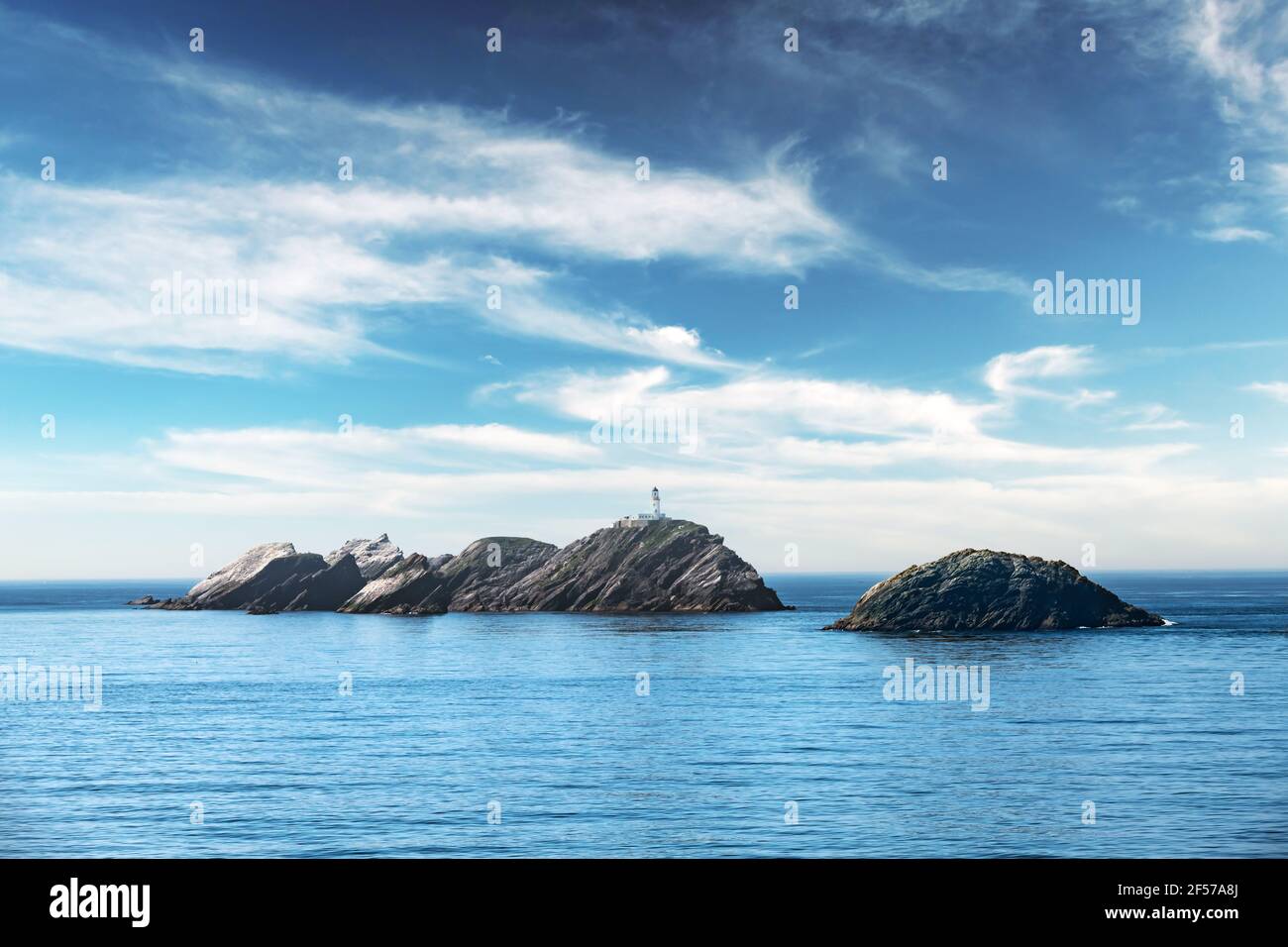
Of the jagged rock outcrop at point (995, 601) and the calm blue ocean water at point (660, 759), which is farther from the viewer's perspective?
the jagged rock outcrop at point (995, 601)

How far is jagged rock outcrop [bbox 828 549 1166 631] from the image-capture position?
140 meters

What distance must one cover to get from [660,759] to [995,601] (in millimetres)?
105269

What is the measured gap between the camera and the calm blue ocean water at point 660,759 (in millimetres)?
35188

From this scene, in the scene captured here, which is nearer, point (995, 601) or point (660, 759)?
point (660, 759)

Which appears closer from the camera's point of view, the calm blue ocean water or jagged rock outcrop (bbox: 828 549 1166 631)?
the calm blue ocean water

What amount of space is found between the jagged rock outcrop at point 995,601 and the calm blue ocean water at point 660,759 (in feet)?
113

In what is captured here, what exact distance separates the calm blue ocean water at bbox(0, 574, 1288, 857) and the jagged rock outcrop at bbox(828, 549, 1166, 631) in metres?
34.5

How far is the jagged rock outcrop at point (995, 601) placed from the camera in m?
140

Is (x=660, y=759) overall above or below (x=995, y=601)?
below

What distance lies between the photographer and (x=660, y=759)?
50.3 meters
